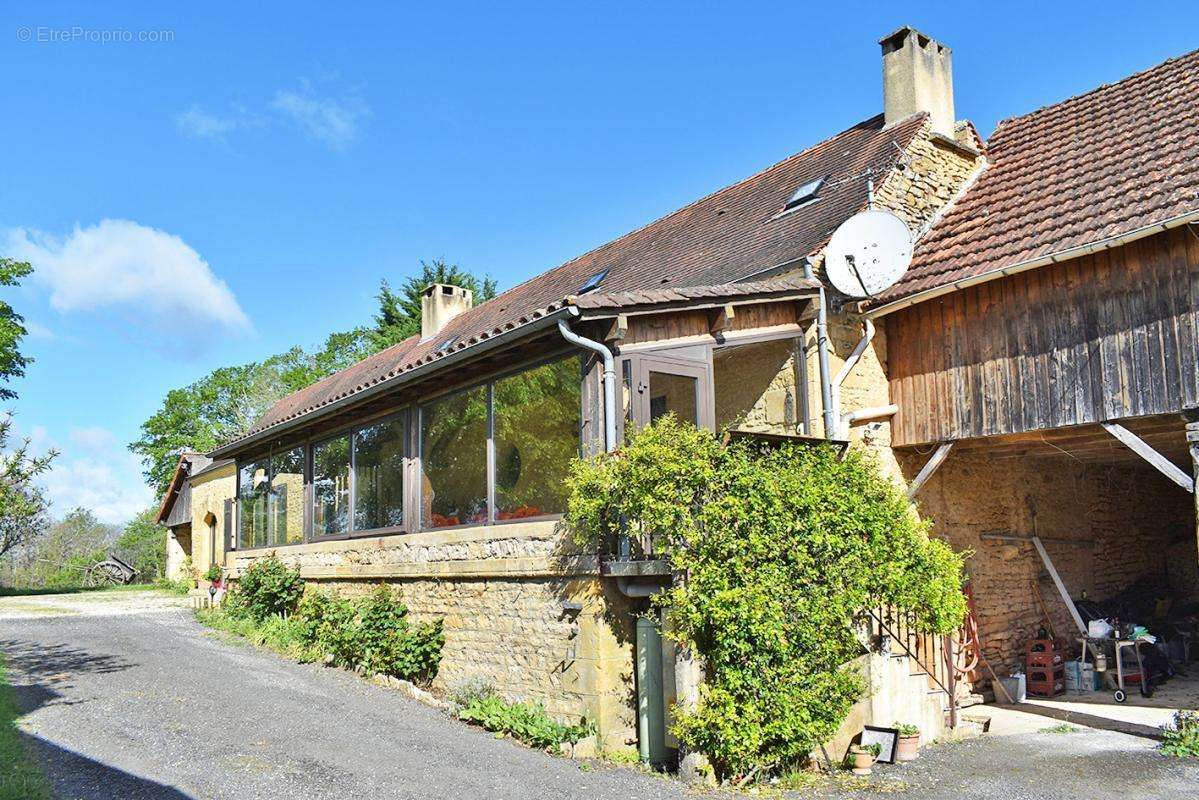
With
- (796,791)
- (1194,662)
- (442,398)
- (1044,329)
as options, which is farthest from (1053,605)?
(442,398)

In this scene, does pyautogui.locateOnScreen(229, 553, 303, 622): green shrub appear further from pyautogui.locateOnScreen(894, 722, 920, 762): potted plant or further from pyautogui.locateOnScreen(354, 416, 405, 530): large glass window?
pyautogui.locateOnScreen(894, 722, 920, 762): potted plant

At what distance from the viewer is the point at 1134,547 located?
13.6m

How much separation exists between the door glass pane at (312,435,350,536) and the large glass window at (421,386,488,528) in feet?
8.48

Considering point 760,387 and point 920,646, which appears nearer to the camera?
point 920,646

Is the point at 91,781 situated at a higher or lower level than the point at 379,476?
lower

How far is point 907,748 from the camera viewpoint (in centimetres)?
823

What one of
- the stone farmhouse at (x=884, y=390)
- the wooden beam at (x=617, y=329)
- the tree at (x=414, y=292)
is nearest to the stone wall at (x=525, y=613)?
the stone farmhouse at (x=884, y=390)

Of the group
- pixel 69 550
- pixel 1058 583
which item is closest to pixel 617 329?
pixel 1058 583

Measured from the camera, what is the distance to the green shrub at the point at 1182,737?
7934 millimetres

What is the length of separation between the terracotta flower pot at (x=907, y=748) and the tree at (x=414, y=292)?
2404cm

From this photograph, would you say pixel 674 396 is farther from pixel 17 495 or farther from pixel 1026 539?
pixel 17 495

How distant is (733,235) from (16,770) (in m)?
9.50

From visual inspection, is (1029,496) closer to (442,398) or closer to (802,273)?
(802,273)

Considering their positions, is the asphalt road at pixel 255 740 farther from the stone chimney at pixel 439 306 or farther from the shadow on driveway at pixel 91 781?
the stone chimney at pixel 439 306
